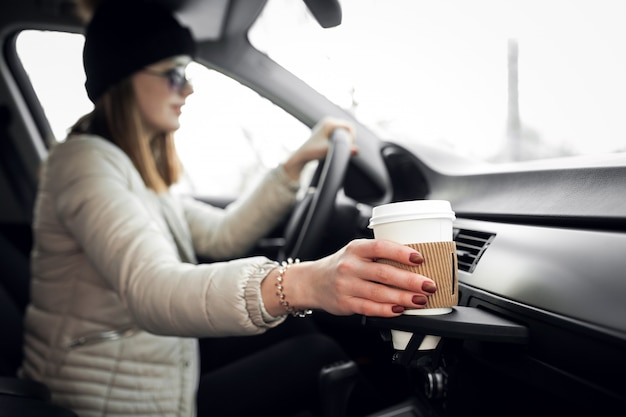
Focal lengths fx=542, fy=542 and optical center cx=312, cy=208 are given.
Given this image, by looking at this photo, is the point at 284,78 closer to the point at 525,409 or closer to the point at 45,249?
the point at 45,249

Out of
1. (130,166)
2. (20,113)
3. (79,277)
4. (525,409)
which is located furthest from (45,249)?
(20,113)

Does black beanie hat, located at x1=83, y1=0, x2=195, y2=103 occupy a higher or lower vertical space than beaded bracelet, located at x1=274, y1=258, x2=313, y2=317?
higher

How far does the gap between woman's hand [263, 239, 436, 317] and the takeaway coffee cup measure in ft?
0.06

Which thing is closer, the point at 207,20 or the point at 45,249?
the point at 45,249

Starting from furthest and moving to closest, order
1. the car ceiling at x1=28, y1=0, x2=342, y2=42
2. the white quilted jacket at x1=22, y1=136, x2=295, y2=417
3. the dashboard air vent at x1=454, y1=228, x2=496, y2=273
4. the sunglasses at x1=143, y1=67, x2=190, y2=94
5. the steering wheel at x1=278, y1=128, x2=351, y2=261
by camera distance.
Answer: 1. the car ceiling at x1=28, y1=0, x2=342, y2=42
2. the sunglasses at x1=143, y1=67, x2=190, y2=94
3. the steering wheel at x1=278, y1=128, x2=351, y2=261
4. the dashboard air vent at x1=454, y1=228, x2=496, y2=273
5. the white quilted jacket at x1=22, y1=136, x2=295, y2=417

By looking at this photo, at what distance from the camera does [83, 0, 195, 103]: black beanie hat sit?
1.31 metres

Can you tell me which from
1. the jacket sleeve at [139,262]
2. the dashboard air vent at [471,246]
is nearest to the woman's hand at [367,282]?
the jacket sleeve at [139,262]

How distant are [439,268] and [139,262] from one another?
0.52 metres

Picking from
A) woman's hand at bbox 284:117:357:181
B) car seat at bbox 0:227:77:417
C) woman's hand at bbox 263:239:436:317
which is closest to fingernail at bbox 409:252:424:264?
woman's hand at bbox 263:239:436:317

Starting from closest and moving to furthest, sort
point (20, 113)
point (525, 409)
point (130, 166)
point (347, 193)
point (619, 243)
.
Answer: point (619, 243) < point (525, 409) < point (130, 166) < point (347, 193) < point (20, 113)

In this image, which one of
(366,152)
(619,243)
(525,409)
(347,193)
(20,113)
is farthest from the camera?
(20,113)

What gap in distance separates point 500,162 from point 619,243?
0.66 metres

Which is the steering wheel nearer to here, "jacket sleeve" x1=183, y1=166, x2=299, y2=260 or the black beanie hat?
"jacket sleeve" x1=183, y1=166, x2=299, y2=260

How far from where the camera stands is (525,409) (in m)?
0.80
